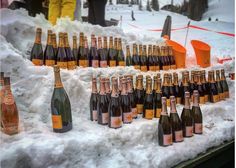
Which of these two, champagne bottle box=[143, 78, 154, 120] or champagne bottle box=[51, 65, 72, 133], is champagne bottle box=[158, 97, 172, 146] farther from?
champagne bottle box=[51, 65, 72, 133]

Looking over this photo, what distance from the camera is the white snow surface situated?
68.9 inches

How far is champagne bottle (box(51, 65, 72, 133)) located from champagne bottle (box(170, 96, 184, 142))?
0.73 metres

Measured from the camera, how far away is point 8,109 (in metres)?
1.93

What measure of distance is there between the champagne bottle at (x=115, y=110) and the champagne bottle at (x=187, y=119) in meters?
0.52

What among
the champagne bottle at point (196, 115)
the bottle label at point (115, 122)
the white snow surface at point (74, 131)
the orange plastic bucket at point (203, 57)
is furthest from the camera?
the orange plastic bucket at point (203, 57)

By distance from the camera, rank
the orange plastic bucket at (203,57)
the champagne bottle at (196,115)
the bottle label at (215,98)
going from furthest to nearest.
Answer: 1. the orange plastic bucket at (203,57)
2. the bottle label at (215,98)
3. the champagne bottle at (196,115)

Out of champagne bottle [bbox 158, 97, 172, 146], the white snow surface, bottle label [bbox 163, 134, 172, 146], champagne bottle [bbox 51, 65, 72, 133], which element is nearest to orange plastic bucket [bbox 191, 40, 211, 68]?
the white snow surface

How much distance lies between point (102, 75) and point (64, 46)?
379mm

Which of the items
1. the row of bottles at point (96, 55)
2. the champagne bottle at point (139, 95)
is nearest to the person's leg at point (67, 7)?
the row of bottles at point (96, 55)

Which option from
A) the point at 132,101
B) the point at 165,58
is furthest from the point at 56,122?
the point at 165,58

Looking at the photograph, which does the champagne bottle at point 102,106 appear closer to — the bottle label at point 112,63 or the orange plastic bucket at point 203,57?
the bottle label at point 112,63

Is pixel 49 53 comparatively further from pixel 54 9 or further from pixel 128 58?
pixel 54 9

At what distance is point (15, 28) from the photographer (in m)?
2.77

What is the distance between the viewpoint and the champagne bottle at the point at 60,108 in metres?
1.97
